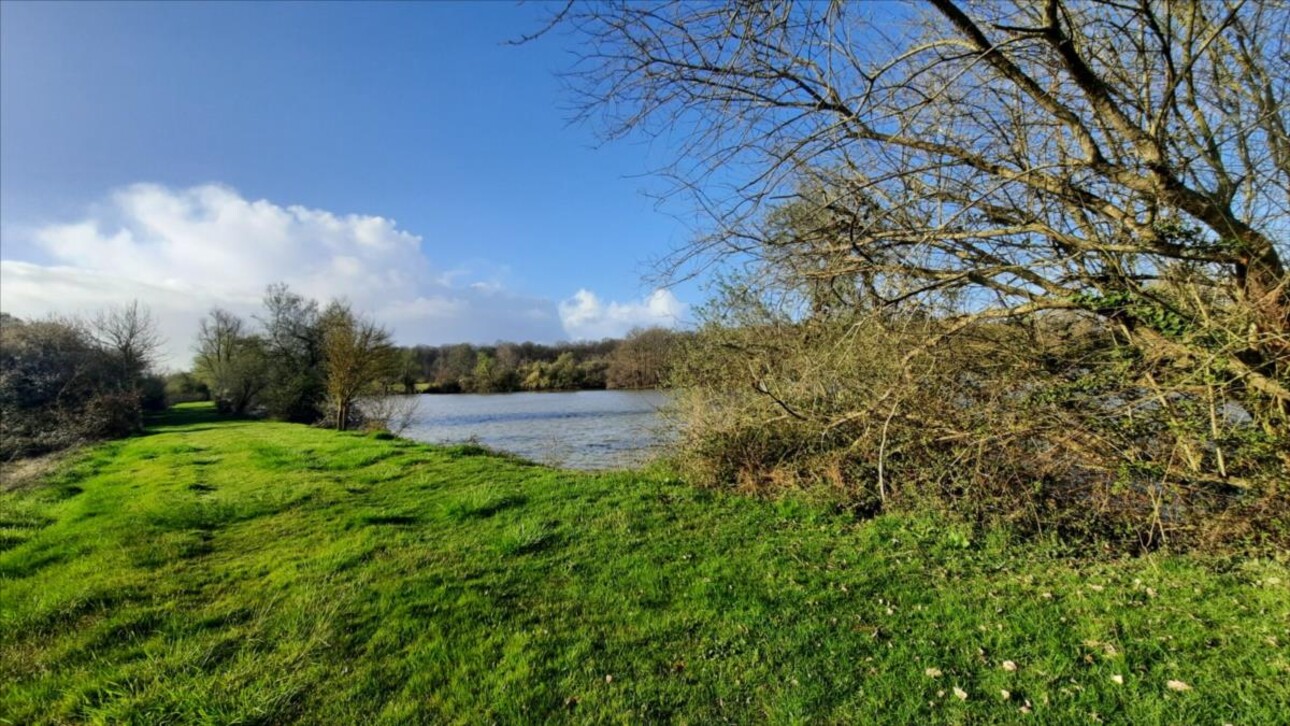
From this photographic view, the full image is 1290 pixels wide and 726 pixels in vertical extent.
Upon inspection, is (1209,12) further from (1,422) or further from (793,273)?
(1,422)

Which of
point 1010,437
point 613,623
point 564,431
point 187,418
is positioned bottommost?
point 564,431

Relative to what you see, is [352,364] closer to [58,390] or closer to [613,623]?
[58,390]

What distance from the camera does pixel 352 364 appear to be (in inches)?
876

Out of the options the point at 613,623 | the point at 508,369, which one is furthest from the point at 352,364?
the point at 508,369

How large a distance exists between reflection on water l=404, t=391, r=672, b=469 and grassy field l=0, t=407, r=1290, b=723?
216 inches

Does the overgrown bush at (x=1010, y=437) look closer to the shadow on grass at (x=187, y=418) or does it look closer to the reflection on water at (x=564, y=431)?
the reflection on water at (x=564, y=431)

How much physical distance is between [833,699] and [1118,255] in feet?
15.3

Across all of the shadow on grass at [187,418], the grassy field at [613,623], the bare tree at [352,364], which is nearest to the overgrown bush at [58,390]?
the shadow on grass at [187,418]

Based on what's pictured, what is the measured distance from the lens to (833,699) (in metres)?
2.88

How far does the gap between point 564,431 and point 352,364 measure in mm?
9034

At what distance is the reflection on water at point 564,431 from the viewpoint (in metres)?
13.0

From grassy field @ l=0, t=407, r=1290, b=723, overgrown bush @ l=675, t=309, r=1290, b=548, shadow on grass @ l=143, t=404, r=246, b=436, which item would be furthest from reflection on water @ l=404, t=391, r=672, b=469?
shadow on grass @ l=143, t=404, r=246, b=436

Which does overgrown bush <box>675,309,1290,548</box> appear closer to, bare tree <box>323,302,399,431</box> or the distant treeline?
bare tree <box>323,302,399,431</box>

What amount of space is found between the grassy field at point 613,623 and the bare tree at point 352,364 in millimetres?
16460
